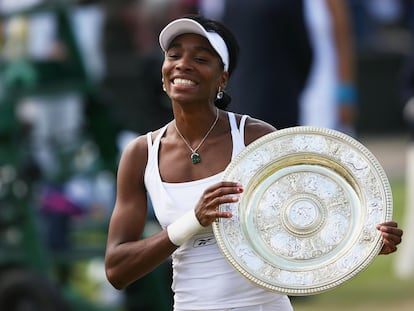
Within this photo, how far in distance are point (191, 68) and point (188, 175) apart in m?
0.33

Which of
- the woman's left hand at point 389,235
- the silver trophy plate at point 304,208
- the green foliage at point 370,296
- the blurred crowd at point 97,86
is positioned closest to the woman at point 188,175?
the silver trophy plate at point 304,208

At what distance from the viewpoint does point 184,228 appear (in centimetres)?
461

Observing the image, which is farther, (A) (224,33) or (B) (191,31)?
(A) (224,33)

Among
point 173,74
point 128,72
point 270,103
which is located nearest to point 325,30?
point 270,103

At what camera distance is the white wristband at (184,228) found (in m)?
4.59

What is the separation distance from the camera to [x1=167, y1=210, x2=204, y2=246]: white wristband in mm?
4586

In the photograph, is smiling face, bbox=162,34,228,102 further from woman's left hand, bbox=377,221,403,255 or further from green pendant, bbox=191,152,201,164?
woman's left hand, bbox=377,221,403,255

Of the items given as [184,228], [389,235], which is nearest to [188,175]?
[184,228]

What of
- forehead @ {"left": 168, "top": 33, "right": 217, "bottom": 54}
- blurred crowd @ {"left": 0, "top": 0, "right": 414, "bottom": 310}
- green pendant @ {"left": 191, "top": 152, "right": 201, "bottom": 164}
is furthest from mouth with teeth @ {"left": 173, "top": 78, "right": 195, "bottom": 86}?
blurred crowd @ {"left": 0, "top": 0, "right": 414, "bottom": 310}

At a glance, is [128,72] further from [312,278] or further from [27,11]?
[312,278]

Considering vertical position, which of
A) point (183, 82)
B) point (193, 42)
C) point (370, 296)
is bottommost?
point (370, 296)

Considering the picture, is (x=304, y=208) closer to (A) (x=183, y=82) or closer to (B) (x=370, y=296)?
(A) (x=183, y=82)

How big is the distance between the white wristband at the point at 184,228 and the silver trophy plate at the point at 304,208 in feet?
0.22

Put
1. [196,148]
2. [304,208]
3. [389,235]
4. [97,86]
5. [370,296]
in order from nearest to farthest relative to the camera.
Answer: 1. [389,235]
2. [304,208]
3. [196,148]
4. [97,86]
5. [370,296]
